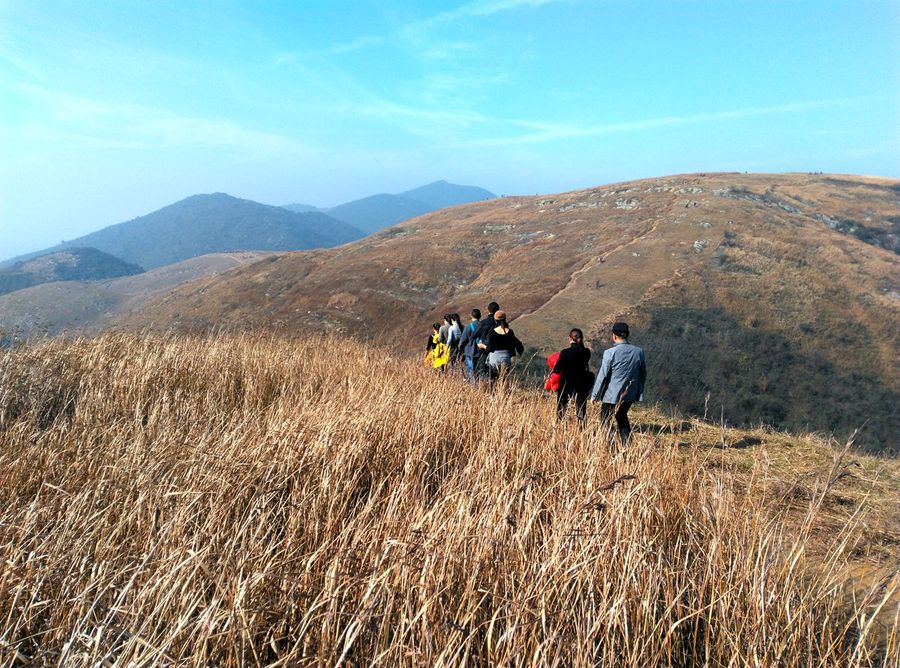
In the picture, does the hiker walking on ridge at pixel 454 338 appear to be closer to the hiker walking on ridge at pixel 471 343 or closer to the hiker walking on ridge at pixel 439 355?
the hiker walking on ridge at pixel 439 355

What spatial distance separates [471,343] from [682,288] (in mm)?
17872

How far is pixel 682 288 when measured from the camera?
23953 mm

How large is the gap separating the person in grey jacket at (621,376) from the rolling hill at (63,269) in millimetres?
145458

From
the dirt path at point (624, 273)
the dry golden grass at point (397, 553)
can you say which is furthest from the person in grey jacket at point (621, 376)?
the dirt path at point (624, 273)

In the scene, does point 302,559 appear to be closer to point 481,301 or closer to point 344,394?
point 344,394

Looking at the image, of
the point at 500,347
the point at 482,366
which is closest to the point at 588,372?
the point at 500,347

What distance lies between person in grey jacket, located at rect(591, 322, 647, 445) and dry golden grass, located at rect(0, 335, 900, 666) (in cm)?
207

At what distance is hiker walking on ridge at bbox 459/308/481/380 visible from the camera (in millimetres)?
9625

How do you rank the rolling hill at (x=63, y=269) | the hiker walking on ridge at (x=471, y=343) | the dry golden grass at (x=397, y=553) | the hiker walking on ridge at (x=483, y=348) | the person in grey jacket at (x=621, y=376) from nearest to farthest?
the dry golden grass at (x=397, y=553), the person in grey jacket at (x=621, y=376), the hiker walking on ridge at (x=483, y=348), the hiker walking on ridge at (x=471, y=343), the rolling hill at (x=63, y=269)

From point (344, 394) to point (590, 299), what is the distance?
1970 cm

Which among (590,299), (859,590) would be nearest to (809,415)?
(590,299)

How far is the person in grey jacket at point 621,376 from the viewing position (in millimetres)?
6316

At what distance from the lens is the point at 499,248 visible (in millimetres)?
38469

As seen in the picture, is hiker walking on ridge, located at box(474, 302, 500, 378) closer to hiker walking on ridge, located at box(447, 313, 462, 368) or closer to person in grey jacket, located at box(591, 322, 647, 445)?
hiker walking on ridge, located at box(447, 313, 462, 368)
